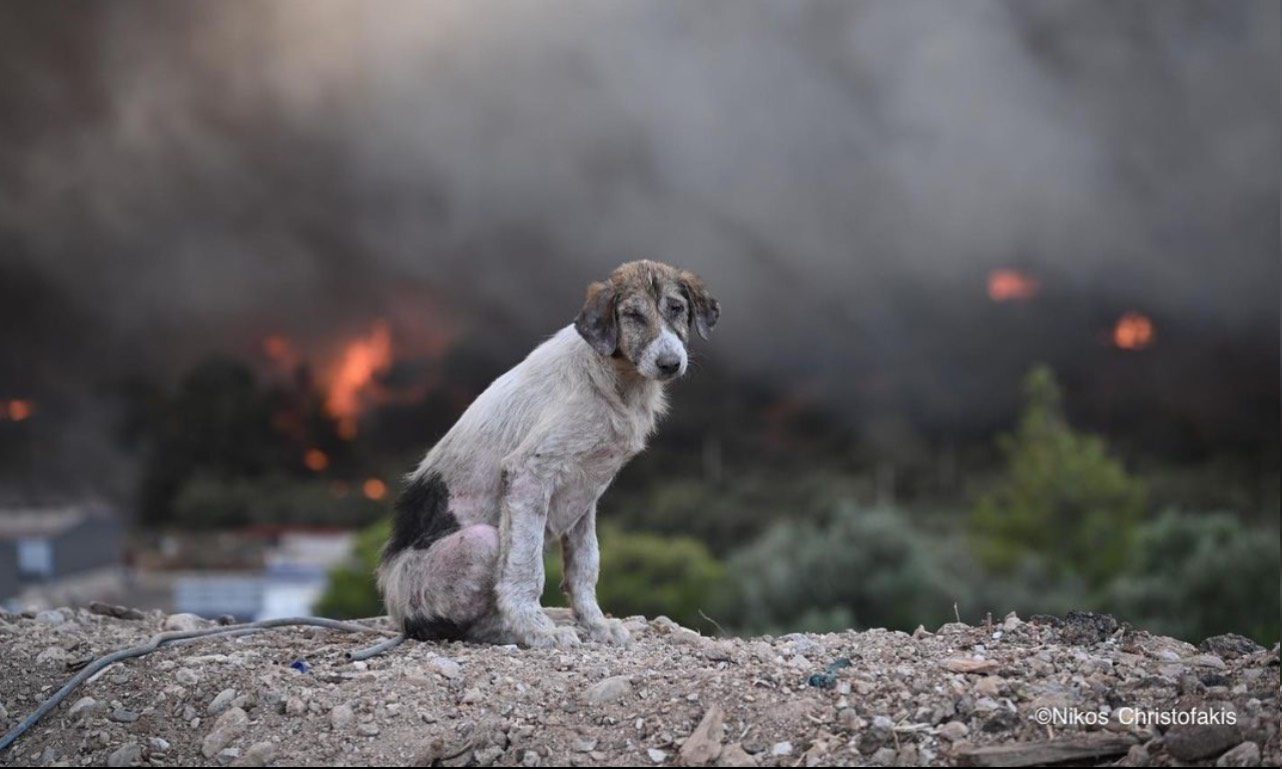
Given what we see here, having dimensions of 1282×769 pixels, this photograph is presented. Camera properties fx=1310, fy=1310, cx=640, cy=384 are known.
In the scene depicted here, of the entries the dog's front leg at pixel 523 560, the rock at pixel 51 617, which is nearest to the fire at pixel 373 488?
the rock at pixel 51 617

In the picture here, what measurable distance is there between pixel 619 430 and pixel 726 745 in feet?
7.98

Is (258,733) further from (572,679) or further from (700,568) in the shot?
(700,568)

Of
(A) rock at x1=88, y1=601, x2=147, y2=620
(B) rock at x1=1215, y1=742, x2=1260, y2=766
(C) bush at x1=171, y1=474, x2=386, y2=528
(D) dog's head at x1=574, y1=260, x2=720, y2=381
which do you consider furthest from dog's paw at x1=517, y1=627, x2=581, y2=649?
(C) bush at x1=171, y1=474, x2=386, y2=528

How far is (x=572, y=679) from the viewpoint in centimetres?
714

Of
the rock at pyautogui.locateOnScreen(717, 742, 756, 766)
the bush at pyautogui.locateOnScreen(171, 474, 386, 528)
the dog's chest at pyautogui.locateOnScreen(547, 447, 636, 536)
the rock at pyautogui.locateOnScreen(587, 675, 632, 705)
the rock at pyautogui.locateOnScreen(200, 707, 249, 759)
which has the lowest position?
the rock at pyautogui.locateOnScreen(717, 742, 756, 766)

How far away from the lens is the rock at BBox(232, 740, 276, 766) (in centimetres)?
643

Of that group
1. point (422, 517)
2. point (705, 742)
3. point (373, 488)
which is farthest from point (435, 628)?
point (373, 488)

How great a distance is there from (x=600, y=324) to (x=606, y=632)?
2006mm

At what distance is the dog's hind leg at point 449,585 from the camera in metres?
8.04

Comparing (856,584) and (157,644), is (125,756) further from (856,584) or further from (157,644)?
(856,584)

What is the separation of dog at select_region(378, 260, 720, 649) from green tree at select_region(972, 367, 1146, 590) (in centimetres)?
3148

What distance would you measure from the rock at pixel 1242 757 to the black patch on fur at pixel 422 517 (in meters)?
4.54

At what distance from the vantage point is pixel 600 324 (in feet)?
25.7

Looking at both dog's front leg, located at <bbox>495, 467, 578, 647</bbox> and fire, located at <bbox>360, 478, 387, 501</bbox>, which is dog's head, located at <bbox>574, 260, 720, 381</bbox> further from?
fire, located at <bbox>360, 478, 387, 501</bbox>
